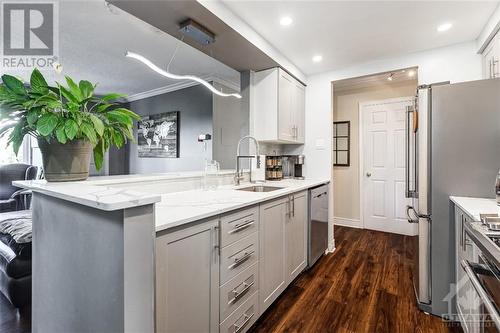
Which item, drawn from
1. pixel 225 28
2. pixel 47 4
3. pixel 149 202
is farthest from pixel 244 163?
pixel 47 4

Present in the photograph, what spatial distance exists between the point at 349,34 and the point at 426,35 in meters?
0.76

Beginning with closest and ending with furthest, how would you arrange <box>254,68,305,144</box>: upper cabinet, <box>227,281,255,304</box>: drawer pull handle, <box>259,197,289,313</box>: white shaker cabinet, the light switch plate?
<box>227,281,255,304</box>: drawer pull handle, <box>259,197,289,313</box>: white shaker cabinet, <box>254,68,305,144</box>: upper cabinet, the light switch plate

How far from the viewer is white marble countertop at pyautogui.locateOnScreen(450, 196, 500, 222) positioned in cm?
134

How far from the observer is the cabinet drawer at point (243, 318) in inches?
55.5

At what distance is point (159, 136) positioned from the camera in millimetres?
4844

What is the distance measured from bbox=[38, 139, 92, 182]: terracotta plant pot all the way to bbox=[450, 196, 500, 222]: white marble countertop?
2.13 meters

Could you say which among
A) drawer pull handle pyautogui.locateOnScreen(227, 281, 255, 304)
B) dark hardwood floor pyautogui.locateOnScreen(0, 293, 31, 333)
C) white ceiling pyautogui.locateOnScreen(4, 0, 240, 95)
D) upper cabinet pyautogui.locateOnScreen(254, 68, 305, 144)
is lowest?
dark hardwood floor pyautogui.locateOnScreen(0, 293, 31, 333)

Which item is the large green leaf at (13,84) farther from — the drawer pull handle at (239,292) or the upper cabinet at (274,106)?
the upper cabinet at (274,106)

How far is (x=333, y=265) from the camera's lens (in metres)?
2.73

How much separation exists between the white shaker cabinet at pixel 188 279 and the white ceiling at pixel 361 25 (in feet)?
5.78

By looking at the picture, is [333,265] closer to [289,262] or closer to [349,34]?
[289,262]

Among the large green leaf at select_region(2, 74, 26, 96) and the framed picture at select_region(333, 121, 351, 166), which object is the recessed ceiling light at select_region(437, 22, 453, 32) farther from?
the large green leaf at select_region(2, 74, 26, 96)

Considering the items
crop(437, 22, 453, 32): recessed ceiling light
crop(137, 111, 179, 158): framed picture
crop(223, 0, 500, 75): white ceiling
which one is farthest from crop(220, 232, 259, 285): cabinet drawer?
crop(137, 111, 179, 158): framed picture

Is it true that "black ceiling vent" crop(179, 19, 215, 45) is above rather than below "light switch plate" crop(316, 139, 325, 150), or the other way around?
above
